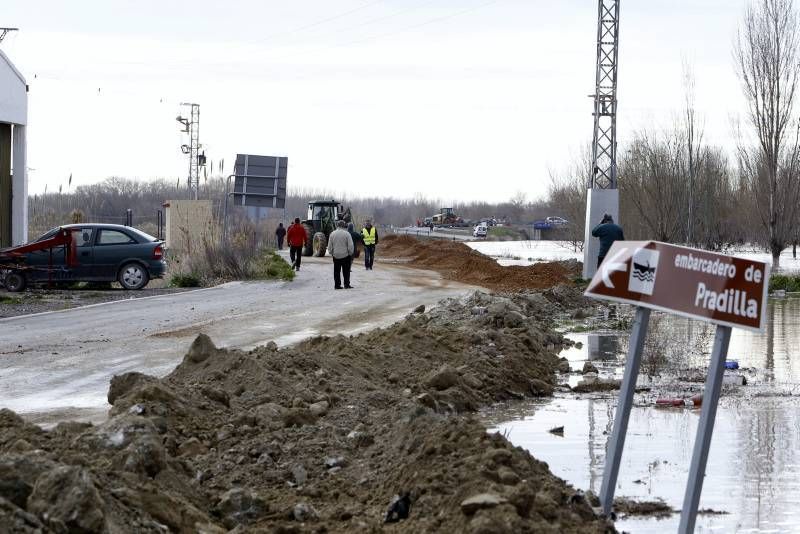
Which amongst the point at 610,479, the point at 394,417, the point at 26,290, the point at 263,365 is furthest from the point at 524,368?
the point at 26,290

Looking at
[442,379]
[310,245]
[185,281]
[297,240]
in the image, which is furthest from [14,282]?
[310,245]

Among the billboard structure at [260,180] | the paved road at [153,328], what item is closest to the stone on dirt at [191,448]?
the paved road at [153,328]

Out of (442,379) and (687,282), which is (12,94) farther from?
(687,282)

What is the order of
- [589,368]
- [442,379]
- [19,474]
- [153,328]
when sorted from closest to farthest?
[19,474] → [442,379] → [589,368] → [153,328]

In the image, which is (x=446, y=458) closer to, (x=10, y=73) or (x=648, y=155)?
(x=10, y=73)

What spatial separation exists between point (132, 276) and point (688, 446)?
20079mm

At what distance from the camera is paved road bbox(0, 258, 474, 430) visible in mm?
11578

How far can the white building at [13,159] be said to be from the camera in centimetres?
3161

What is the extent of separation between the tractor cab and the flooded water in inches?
1372

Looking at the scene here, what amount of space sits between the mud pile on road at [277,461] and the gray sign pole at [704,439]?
0.42 m

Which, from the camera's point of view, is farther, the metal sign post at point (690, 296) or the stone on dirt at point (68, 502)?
the metal sign post at point (690, 296)

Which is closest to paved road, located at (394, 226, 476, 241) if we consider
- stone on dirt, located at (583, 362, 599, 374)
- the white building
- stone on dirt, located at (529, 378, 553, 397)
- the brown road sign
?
the white building

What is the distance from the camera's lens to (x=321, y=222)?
5072 centimetres

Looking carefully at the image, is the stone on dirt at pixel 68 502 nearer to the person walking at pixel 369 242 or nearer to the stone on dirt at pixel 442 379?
the stone on dirt at pixel 442 379
